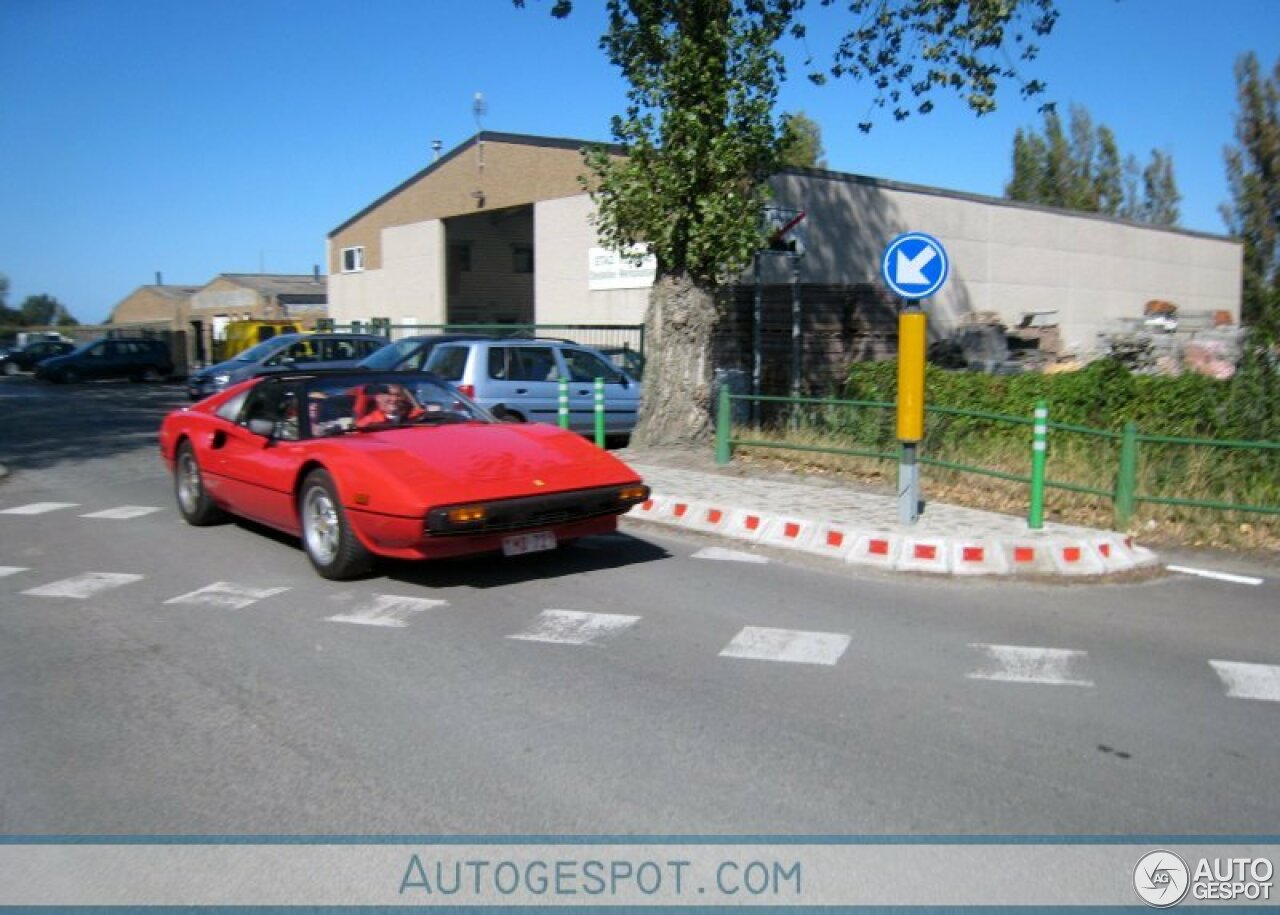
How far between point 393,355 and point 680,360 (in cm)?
427

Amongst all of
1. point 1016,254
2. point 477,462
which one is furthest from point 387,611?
point 1016,254

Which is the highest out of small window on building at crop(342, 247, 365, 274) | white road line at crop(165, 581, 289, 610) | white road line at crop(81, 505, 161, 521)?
small window on building at crop(342, 247, 365, 274)

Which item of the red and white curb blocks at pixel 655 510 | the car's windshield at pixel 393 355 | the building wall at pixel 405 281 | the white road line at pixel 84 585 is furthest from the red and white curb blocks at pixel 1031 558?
the building wall at pixel 405 281

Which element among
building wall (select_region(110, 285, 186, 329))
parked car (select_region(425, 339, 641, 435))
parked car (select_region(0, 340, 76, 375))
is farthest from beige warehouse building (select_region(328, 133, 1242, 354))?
building wall (select_region(110, 285, 186, 329))

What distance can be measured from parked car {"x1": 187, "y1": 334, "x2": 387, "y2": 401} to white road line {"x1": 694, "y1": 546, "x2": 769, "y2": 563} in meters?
12.6

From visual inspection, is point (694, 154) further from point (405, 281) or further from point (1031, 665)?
point (405, 281)

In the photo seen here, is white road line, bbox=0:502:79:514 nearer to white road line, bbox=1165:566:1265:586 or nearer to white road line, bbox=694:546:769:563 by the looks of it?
white road line, bbox=694:546:769:563

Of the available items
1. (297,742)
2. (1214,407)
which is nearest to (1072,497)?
(1214,407)

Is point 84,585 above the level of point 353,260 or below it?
below

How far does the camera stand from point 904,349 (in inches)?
361

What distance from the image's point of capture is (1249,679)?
5863 mm

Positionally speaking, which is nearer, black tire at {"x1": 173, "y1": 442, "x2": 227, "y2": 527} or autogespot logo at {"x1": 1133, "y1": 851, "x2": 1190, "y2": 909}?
autogespot logo at {"x1": 1133, "y1": 851, "x2": 1190, "y2": 909}

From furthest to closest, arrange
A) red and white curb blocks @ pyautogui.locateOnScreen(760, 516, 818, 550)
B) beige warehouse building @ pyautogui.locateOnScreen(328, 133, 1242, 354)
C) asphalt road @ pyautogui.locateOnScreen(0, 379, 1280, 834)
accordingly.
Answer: beige warehouse building @ pyautogui.locateOnScreen(328, 133, 1242, 354) < red and white curb blocks @ pyautogui.locateOnScreen(760, 516, 818, 550) < asphalt road @ pyautogui.locateOnScreen(0, 379, 1280, 834)

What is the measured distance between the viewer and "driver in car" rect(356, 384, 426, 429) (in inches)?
334
